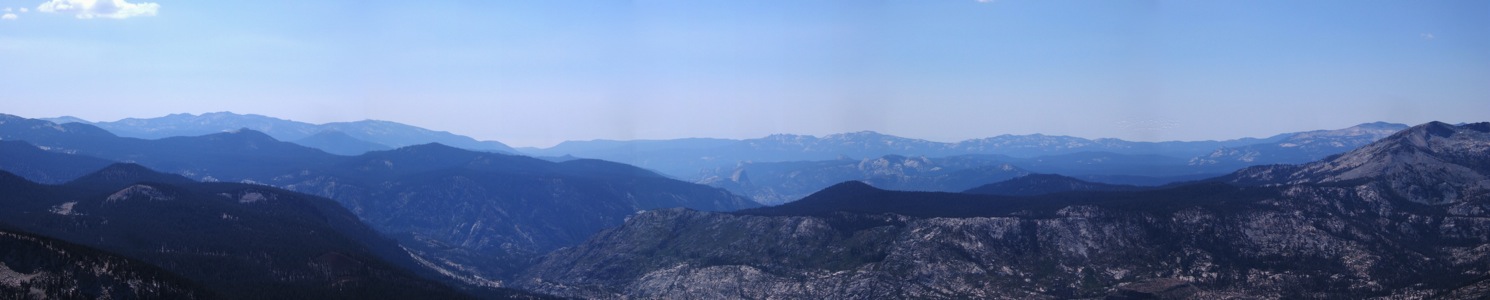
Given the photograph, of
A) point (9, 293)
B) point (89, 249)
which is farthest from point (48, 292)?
point (89, 249)

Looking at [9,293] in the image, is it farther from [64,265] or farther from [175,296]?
[175,296]

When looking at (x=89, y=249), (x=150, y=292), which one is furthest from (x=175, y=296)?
(x=89, y=249)

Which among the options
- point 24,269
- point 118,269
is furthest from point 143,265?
point 24,269

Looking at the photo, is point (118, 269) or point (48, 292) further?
point (118, 269)

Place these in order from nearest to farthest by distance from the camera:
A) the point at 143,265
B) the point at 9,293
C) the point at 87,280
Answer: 1. the point at 9,293
2. the point at 87,280
3. the point at 143,265

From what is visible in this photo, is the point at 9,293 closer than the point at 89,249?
Yes

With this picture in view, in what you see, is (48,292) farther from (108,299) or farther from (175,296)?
(175,296)

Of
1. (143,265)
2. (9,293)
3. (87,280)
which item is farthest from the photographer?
(143,265)

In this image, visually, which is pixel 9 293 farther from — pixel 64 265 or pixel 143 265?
pixel 143 265
